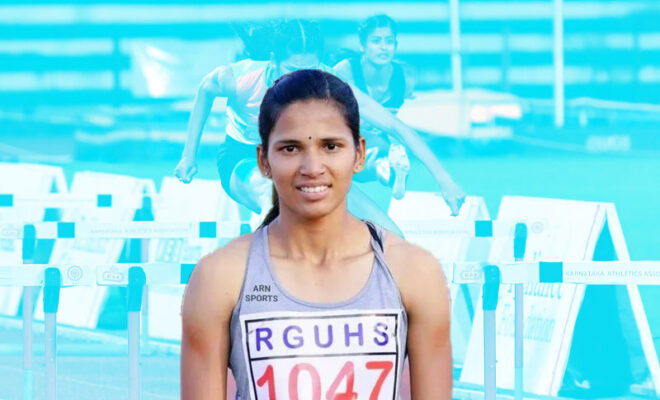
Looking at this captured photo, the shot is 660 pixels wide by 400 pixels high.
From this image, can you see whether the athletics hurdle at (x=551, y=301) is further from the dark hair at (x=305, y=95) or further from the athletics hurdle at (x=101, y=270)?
the dark hair at (x=305, y=95)

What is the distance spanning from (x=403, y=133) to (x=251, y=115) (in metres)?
0.62

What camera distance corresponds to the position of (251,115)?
5.20 meters

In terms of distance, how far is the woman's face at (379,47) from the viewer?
18.3 ft

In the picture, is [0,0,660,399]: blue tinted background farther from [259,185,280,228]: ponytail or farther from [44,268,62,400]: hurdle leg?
[259,185,280,228]: ponytail

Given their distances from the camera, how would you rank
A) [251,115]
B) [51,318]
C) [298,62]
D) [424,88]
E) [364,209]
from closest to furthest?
[51,318] < [364,209] < [298,62] < [251,115] < [424,88]

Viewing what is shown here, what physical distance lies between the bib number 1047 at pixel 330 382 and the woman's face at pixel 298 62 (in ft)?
11.0

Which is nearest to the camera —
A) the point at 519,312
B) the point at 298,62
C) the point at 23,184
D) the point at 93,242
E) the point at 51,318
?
the point at 51,318

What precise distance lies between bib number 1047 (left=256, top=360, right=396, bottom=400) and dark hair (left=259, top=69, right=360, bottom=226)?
33 centimetres

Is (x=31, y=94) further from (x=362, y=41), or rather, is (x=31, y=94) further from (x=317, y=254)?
(x=317, y=254)

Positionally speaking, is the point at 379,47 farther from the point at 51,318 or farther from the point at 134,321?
the point at 51,318

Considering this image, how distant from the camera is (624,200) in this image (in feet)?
19.3

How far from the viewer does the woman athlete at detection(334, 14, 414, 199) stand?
220 inches

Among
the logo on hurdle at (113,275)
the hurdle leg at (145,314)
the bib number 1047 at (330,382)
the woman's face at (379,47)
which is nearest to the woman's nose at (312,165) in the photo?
the bib number 1047 at (330,382)

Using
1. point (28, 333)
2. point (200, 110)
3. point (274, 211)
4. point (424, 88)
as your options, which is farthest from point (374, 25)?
point (274, 211)
